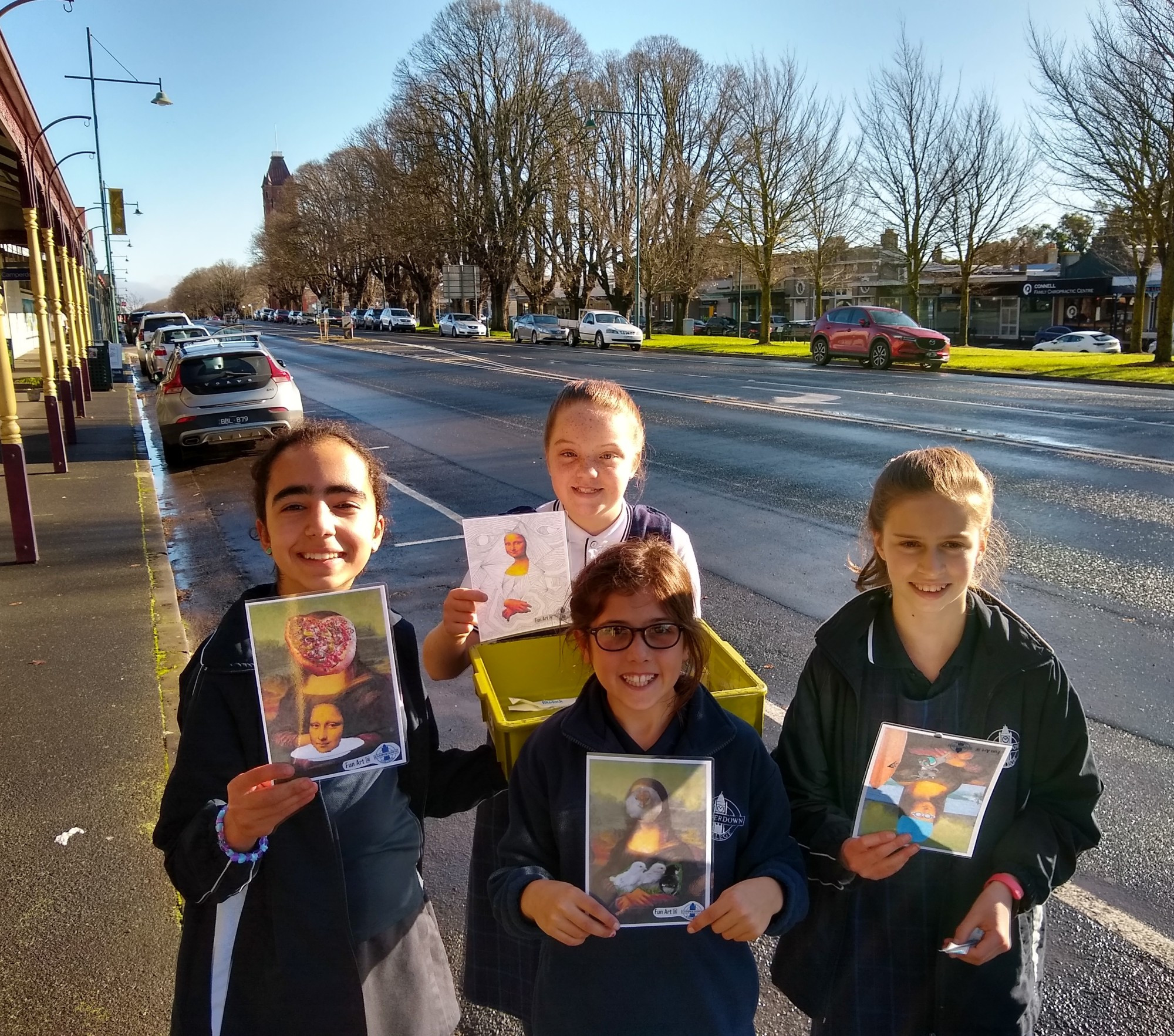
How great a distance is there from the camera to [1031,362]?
92.9 feet

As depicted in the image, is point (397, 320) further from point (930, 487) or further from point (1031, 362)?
point (930, 487)

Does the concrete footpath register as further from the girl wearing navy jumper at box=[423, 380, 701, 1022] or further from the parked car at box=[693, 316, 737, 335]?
the parked car at box=[693, 316, 737, 335]

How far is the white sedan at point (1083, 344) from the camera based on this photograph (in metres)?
42.5

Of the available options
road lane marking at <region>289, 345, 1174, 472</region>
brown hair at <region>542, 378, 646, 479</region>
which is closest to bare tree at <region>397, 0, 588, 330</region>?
road lane marking at <region>289, 345, 1174, 472</region>

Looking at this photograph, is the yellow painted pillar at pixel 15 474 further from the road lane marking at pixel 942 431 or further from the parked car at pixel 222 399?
the road lane marking at pixel 942 431

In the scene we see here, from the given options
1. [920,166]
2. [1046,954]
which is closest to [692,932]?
[1046,954]

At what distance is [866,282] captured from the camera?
222ft

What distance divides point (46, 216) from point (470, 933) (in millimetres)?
16308

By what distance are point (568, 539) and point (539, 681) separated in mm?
372

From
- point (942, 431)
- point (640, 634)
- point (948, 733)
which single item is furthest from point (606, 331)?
point (640, 634)

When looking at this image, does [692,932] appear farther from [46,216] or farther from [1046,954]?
[46,216]

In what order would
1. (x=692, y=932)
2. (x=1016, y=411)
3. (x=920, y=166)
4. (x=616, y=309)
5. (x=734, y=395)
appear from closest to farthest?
(x=692, y=932), (x=1016, y=411), (x=734, y=395), (x=920, y=166), (x=616, y=309)

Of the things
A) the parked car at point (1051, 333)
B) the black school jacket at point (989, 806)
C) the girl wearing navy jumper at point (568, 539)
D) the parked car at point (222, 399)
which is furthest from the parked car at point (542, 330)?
the black school jacket at point (989, 806)

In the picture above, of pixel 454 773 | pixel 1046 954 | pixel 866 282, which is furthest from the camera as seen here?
pixel 866 282
